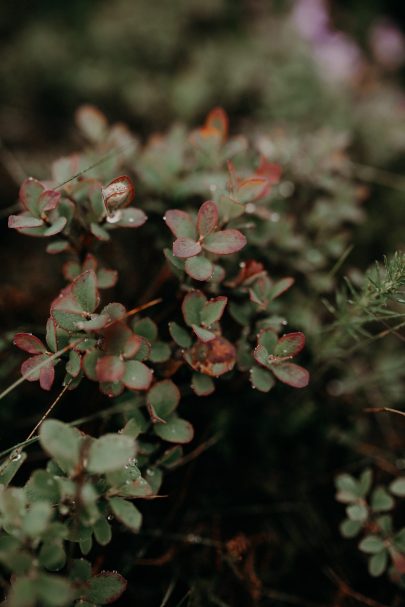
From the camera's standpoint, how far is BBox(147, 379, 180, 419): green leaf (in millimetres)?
1017

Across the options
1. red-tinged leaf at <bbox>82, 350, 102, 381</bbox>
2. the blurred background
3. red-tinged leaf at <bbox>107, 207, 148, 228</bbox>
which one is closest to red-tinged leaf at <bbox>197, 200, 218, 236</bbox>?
red-tinged leaf at <bbox>107, 207, 148, 228</bbox>

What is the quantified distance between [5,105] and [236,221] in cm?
201

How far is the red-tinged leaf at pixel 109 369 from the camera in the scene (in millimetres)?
883

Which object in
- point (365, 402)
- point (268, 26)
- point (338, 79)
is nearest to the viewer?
point (365, 402)

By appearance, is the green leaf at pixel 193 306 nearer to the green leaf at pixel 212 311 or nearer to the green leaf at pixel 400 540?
the green leaf at pixel 212 311

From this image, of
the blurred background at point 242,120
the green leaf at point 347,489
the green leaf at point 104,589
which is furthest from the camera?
the blurred background at point 242,120

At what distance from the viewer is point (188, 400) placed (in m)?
1.28

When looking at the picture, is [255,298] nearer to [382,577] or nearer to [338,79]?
[382,577]

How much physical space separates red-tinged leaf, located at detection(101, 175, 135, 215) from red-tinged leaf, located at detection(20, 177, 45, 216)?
146mm

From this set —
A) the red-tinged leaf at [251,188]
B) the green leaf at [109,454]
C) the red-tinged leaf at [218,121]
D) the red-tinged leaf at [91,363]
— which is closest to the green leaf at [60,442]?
the green leaf at [109,454]

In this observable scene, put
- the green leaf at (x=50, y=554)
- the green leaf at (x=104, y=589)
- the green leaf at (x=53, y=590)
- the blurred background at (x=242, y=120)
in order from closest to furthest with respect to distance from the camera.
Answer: the green leaf at (x=53, y=590)
the green leaf at (x=50, y=554)
the green leaf at (x=104, y=589)
the blurred background at (x=242, y=120)

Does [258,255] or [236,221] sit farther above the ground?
[236,221]

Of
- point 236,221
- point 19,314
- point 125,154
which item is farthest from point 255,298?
point 19,314

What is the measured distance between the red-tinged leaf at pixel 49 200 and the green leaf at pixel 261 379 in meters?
0.56
